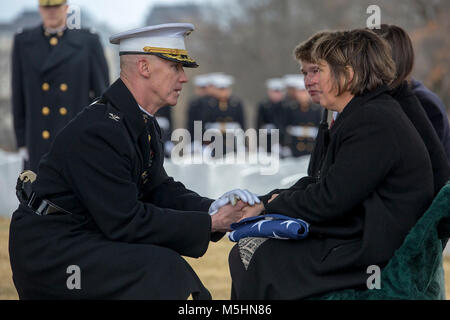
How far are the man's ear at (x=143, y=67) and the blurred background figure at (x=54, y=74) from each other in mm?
2516

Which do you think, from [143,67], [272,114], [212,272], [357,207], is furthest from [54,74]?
[272,114]

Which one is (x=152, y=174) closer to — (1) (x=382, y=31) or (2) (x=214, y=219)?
(2) (x=214, y=219)

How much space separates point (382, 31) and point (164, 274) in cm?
169

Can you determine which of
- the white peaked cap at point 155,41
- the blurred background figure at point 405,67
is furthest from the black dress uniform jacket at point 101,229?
the blurred background figure at point 405,67

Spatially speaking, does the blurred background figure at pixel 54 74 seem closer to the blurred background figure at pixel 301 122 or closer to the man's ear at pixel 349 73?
the man's ear at pixel 349 73

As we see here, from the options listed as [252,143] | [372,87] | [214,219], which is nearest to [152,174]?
[214,219]

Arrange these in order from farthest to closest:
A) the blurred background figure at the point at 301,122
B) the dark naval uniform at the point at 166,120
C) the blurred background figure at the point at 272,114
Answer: the blurred background figure at the point at 272,114 < the dark naval uniform at the point at 166,120 < the blurred background figure at the point at 301,122

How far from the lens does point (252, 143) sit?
47.5 feet

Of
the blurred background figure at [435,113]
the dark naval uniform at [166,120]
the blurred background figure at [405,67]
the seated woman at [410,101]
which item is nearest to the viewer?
the seated woman at [410,101]

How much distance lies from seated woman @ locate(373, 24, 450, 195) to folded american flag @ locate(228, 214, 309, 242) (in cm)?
68

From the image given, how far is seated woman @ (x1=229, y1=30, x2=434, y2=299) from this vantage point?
10.2ft

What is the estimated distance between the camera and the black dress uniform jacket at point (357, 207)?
10.1 ft

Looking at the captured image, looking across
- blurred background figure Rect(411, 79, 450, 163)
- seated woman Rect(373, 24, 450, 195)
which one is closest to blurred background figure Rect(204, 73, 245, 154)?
blurred background figure Rect(411, 79, 450, 163)

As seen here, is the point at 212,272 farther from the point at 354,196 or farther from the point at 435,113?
the point at 354,196
